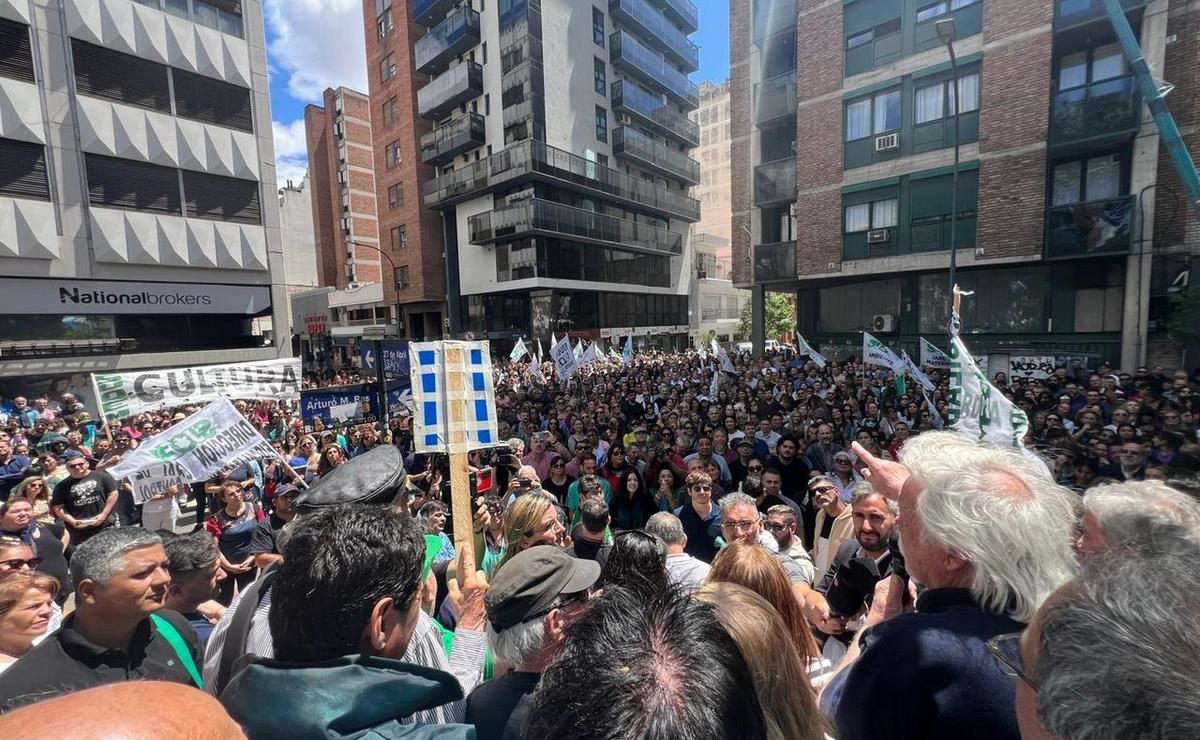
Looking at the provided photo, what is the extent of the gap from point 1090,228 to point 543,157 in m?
23.8

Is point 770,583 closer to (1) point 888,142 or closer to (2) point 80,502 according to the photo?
(2) point 80,502

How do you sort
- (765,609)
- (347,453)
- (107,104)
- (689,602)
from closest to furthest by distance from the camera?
(689,602) < (765,609) < (347,453) < (107,104)

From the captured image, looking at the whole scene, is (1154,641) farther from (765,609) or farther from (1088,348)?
(1088,348)

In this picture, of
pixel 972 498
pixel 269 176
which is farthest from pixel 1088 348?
pixel 269 176

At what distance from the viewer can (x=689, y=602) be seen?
1192 mm

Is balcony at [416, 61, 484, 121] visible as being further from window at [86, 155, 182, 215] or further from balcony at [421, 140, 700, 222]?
window at [86, 155, 182, 215]

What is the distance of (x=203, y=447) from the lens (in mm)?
5062

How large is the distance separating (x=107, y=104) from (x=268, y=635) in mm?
22570

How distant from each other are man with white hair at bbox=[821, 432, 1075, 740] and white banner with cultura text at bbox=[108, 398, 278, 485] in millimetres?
5263

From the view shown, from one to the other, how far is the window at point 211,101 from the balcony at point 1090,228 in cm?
2651

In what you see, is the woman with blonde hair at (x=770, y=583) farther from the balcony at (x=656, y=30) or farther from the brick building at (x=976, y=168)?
the balcony at (x=656, y=30)

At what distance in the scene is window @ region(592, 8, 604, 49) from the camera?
115 feet

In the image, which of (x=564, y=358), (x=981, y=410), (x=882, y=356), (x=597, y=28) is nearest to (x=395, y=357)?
(x=564, y=358)

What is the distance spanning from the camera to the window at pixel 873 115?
56.2ft
